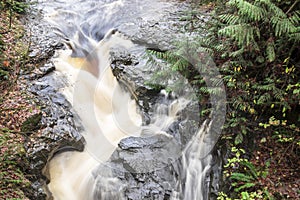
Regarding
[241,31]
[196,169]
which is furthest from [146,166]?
[241,31]

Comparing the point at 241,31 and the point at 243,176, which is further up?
the point at 241,31

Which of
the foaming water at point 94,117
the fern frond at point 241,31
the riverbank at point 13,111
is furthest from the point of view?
the foaming water at point 94,117

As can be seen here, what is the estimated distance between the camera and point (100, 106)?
7.04m

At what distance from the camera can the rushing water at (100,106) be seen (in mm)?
5289

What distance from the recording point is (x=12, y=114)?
5629 mm

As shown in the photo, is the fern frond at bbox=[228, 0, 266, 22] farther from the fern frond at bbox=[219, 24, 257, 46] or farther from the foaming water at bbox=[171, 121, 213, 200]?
the foaming water at bbox=[171, 121, 213, 200]

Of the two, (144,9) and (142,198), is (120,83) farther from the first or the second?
(144,9)

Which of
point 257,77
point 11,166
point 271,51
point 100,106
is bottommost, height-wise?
point 11,166

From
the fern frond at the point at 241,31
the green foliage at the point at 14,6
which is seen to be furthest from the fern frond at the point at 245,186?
the green foliage at the point at 14,6

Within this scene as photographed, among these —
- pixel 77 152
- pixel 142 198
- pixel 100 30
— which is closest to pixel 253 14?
pixel 142 198

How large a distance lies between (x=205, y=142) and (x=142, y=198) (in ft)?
5.23

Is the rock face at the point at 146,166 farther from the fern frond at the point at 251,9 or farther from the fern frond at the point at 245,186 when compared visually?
the fern frond at the point at 251,9

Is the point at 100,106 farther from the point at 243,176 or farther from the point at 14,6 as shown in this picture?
the point at 14,6

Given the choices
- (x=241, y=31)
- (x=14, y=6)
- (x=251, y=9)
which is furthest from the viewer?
(x=14, y=6)
